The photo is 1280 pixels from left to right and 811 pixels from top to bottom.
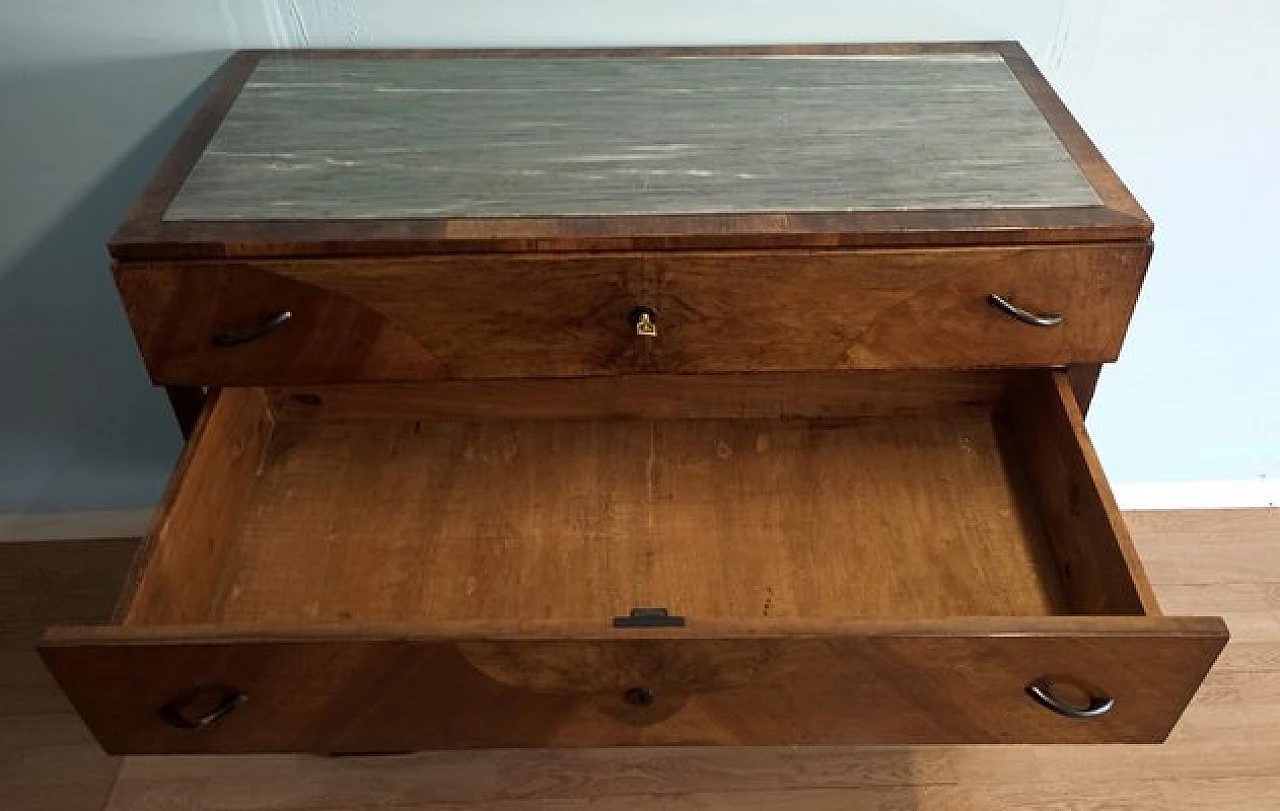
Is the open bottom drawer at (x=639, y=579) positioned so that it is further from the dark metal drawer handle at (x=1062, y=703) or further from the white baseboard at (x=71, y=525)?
the white baseboard at (x=71, y=525)

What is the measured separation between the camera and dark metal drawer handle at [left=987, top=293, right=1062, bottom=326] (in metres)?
0.90

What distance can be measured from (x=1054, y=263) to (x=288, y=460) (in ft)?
2.48

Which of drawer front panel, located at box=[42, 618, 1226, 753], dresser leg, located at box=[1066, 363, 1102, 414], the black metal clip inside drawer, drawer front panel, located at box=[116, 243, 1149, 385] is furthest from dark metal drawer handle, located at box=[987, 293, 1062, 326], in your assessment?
the black metal clip inside drawer

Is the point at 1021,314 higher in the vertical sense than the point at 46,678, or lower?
higher

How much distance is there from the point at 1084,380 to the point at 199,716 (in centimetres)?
80

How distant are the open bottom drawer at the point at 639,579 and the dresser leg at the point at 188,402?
0.03 metres

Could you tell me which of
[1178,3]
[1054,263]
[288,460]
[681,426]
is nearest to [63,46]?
[288,460]

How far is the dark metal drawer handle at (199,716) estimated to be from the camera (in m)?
0.80

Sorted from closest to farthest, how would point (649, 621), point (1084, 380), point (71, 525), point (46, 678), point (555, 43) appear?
point (649, 621) < point (1084, 380) < point (555, 43) < point (46, 678) < point (71, 525)

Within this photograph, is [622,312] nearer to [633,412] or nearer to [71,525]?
[633,412]

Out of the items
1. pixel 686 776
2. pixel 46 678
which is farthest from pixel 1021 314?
pixel 46 678

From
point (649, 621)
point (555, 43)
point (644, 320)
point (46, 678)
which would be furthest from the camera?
point (46, 678)

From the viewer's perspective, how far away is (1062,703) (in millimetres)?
808

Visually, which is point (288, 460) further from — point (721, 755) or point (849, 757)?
point (849, 757)
